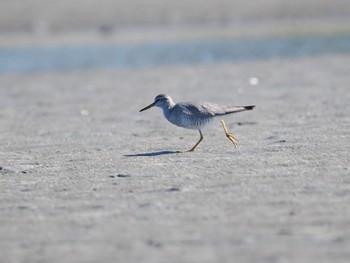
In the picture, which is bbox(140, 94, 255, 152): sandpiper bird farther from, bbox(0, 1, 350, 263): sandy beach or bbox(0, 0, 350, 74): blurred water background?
bbox(0, 0, 350, 74): blurred water background

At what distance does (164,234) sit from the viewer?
5.64 m

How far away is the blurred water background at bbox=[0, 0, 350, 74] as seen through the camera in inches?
900

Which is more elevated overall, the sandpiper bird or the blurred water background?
the blurred water background

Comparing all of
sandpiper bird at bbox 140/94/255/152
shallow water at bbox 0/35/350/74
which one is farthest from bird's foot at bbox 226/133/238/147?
shallow water at bbox 0/35/350/74

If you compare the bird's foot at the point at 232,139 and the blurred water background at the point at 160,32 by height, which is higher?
the blurred water background at the point at 160,32

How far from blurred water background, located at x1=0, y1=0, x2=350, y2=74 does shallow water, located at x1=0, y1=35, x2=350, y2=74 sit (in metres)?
0.03

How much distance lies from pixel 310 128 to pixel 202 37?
18155mm

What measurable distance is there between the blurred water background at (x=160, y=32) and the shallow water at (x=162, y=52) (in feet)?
0.09

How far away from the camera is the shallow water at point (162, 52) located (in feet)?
71.7

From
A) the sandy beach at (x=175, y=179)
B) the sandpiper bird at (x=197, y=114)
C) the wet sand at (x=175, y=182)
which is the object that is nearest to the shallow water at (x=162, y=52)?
the sandy beach at (x=175, y=179)


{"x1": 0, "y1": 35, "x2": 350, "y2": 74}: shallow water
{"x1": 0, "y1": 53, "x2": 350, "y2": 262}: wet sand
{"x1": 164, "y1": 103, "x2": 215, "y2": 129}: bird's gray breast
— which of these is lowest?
{"x1": 0, "y1": 53, "x2": 350, "y2": 262}: wet sand

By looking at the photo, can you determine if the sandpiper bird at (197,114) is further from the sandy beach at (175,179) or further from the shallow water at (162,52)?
the shallow water at (162,52)

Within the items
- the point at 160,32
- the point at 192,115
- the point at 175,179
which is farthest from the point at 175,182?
the point at 160,32

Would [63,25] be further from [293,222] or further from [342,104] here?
[293,222]
